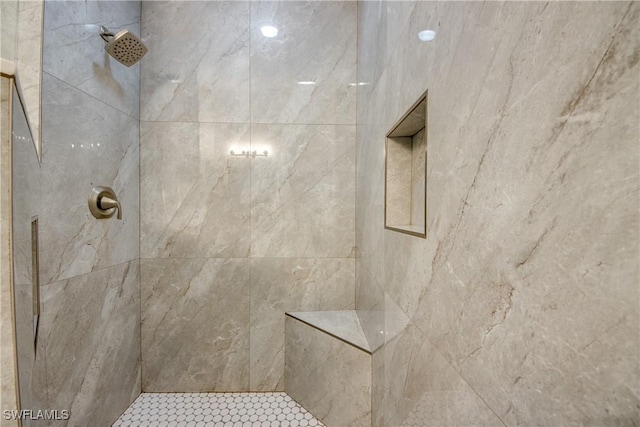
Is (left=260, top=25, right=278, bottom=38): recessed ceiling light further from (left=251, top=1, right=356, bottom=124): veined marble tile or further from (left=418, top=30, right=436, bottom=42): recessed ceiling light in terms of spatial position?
(left=418, top=30, right=436, bottom=42): recessed ceiling light

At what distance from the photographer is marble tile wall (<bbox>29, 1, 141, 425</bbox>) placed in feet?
3.23

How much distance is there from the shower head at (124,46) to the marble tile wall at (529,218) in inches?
46.8

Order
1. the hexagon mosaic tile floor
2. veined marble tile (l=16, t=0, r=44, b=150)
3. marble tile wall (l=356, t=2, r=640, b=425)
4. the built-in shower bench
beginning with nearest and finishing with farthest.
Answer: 1. marble tile wall (l=356, t=2, r=640, b=425)
2. veined marble tile (l=16, t=0, r=44, b=150)
3. the built-in shower bench
4. the hexagon mosaic tile floor

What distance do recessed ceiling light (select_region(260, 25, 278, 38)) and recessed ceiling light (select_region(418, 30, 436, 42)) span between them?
1.17 m

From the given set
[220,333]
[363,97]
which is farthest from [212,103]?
[220,333]

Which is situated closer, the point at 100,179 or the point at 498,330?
the point at 498,330

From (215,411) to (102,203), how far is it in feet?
3.70

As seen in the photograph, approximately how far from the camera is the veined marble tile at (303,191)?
156cm

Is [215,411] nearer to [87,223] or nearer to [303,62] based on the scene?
[87,223]

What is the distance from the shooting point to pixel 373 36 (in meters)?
1.17

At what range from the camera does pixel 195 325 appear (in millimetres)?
1533

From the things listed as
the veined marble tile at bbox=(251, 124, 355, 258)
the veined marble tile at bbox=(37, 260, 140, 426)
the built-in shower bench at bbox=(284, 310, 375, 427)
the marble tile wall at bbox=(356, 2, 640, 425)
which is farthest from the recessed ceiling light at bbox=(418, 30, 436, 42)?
the veined marble tile at bbox=(37, 260, 140, 426)

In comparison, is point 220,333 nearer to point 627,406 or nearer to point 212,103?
point 212,103

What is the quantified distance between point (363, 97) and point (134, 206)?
1.31 metres
